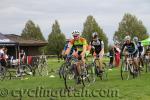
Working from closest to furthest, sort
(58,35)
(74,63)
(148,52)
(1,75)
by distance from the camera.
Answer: (74,63), (1,75), (148,52), (58,35)

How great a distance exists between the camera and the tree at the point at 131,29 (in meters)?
89.4

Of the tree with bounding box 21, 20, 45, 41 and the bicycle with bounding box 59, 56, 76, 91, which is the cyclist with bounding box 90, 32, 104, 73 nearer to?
the bicycle with bounding box 59, 56, 76, 91

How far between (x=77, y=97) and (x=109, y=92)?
1.44m

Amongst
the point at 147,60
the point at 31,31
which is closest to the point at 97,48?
the point at 147,60

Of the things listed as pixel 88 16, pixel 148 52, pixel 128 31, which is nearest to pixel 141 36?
pixel 128 31

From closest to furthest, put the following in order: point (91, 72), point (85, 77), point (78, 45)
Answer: point (78, 45), point (85, 77), point (91, 72)

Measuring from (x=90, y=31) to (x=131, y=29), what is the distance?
8.87 m

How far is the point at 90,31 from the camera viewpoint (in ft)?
292

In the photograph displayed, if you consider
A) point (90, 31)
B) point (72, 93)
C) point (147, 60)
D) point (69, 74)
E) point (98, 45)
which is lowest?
point (72, 93)

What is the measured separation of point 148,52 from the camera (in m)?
25.7

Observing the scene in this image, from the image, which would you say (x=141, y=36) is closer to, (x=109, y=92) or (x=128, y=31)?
(x=128, y=31)

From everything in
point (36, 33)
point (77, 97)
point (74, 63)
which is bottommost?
point (77, 97)

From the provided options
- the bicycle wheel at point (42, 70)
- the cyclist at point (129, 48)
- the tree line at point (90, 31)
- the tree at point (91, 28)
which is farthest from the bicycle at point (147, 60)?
the tree at point (91, 28)

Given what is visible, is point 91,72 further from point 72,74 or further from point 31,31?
point 31,31
